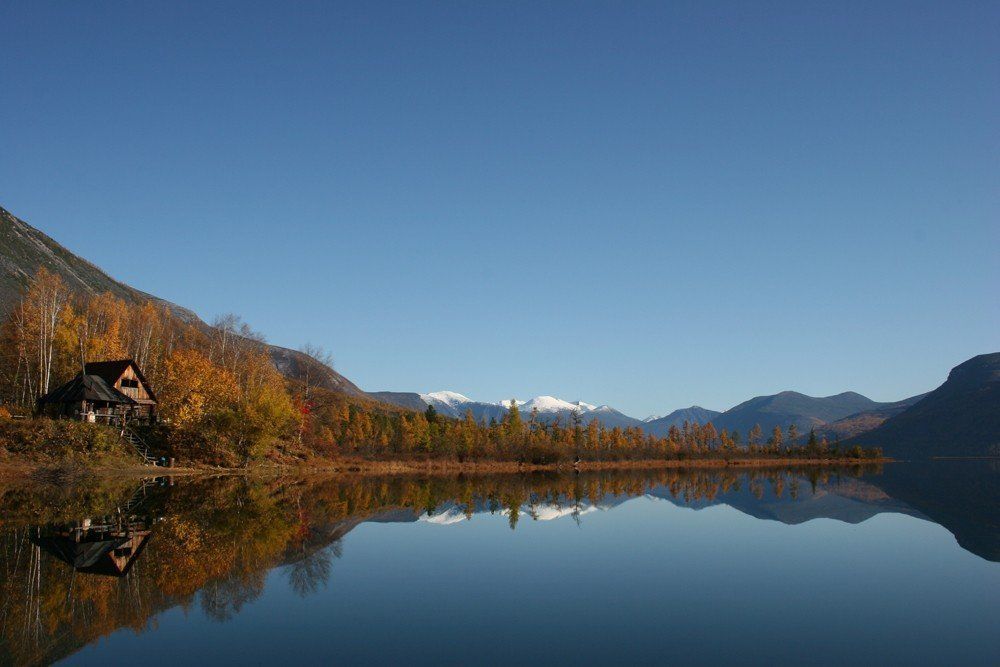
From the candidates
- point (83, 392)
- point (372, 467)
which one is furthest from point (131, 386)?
point (372, 467)

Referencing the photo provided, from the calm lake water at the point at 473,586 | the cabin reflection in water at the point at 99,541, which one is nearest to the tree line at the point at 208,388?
the calm lake water at the point at 473,586

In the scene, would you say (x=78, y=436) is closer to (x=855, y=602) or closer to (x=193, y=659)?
(x=193, y=659)

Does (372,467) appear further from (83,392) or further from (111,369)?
(83,392)

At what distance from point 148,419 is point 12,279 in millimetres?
124236

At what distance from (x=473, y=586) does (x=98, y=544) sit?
A: 38.4ft

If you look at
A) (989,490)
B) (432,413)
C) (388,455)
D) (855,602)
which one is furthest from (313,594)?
(432,413)

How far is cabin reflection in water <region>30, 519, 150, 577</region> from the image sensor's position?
1741cm

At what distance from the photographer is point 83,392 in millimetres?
51375

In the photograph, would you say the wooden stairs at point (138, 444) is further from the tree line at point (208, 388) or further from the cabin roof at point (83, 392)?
the cabin roof at point (83, 392)

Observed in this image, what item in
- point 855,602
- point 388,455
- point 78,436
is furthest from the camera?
point 388,455

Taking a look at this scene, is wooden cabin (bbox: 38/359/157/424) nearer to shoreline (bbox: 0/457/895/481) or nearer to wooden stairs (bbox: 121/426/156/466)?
wooden stairs (bbox: 121/426/156/466)

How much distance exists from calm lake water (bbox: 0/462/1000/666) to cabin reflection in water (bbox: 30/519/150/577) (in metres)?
0.11

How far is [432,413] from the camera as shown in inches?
4961

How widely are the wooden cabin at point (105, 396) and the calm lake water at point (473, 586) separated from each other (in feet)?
61.8
